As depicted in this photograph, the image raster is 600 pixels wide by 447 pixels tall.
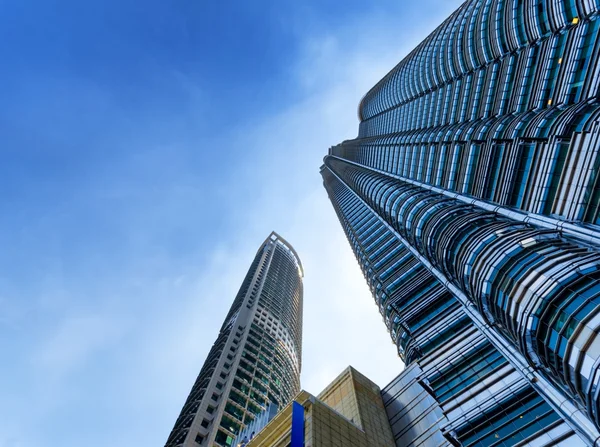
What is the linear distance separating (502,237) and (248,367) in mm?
52005

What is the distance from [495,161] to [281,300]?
235 ft

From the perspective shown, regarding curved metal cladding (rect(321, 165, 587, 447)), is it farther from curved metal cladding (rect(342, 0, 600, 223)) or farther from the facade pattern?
curved metal cladding (rect(342, 0, 600, 223))

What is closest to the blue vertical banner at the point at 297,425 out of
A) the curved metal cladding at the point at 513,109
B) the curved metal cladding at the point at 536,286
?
the curved metal cladding at the point at 536,286

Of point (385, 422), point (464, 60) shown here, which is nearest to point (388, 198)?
point (464, 60)

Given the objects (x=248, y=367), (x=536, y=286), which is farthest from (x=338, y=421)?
(x=248, y=367)

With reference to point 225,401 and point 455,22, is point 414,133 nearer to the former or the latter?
point 455,22

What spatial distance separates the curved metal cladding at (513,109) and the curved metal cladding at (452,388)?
17.5m

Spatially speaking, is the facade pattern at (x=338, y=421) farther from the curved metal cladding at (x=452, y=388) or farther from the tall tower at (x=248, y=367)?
the tall tower at (x=248, y=367)

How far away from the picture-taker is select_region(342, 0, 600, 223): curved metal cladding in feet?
146

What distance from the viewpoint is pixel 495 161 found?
6006 centimetres

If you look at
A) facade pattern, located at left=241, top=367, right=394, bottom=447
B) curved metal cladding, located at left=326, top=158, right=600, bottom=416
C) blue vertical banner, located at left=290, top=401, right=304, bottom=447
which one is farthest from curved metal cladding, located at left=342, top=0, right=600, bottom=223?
blue vertical banner, located at left=290, top=401, right=304, bottom=447

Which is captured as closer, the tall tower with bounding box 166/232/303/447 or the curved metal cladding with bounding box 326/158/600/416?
the curved metal cladding with bounding box 326/158/600/416

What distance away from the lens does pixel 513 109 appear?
68188mm

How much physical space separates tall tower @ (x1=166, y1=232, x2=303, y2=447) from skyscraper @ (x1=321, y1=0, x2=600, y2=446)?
24910mm
